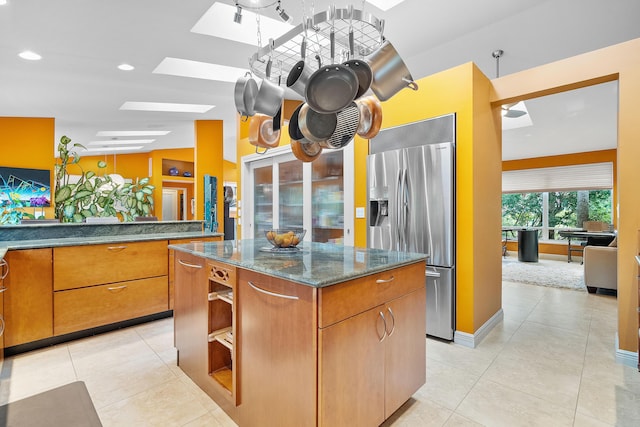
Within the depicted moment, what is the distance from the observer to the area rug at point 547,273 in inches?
199

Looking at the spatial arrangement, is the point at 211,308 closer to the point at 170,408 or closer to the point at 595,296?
the point at 170,408

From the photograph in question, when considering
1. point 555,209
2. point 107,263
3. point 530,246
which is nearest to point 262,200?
point 107,263

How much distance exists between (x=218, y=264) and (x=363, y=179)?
7.09ft

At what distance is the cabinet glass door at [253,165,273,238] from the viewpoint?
5.14 m

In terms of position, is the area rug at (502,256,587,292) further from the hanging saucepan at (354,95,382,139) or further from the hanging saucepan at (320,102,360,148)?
the hanging saucepan at (320,102,360,148)

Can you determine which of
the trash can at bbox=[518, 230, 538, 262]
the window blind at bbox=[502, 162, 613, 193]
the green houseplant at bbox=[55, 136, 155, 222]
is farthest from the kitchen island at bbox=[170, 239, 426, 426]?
the window blind at bbox=[502, 162, 613, 193]

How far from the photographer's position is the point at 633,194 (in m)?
2.38

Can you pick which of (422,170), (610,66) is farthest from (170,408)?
(610,66)

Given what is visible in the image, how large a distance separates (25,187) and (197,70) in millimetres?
3753

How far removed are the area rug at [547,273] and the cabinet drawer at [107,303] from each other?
17.2ft

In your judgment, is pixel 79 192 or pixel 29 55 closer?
pixel 29 55

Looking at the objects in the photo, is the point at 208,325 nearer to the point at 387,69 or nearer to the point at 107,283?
the point at 107,283

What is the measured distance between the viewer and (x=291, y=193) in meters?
4.77

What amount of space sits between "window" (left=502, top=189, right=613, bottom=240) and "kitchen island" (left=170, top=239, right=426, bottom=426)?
27.5 ft
